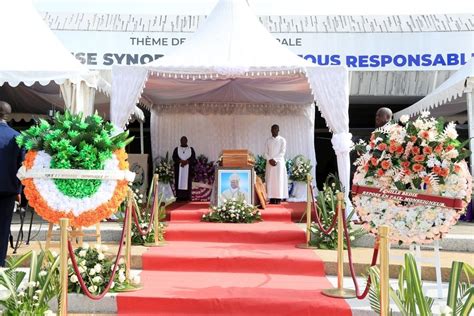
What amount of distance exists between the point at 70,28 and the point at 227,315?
452 inches

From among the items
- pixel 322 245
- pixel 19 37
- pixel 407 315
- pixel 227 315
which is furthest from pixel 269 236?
pixel 19 37

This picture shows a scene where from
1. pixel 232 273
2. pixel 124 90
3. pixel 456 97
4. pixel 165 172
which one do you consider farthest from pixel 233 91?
pixel 232 273

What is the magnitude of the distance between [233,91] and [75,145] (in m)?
7.77

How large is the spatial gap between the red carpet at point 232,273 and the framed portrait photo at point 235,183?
493 mm

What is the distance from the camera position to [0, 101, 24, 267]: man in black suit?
5.85m

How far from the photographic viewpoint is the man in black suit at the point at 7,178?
5848 millimetres

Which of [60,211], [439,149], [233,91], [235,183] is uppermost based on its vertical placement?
[233,91]

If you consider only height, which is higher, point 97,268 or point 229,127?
point 229,127

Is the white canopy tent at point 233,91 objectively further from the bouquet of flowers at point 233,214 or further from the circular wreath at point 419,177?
the circular wreath at point 419,177

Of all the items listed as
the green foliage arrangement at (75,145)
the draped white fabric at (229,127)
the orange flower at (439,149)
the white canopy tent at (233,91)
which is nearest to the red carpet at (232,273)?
the green foliage arrangement at (75,145)

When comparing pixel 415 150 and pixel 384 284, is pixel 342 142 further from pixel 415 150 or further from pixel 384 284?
pixel 384 284

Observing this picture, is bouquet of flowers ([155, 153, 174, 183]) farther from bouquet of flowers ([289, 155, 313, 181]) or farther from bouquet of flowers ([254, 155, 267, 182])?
bouquet of flowers ([289, 155, 313, 181])

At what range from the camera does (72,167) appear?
16.3 ft

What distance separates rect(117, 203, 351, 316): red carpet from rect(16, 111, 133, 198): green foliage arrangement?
123 centimetres
